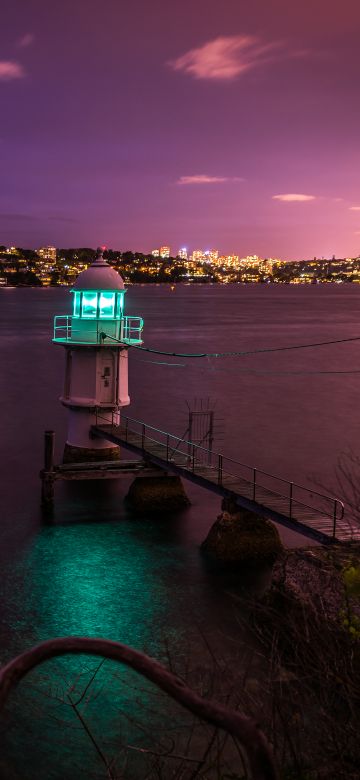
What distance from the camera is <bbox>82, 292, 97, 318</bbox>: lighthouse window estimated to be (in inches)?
1065

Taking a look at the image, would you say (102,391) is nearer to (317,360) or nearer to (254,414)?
(254,414)

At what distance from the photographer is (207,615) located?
17328 millimetres

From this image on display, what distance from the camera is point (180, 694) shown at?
3.25 m

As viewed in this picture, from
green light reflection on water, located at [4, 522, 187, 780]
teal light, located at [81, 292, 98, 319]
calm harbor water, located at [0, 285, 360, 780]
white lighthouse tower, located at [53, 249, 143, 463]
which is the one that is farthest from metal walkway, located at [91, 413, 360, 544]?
teal light, located at [81, 292, 98, 319]

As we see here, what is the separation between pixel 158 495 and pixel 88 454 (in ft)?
11.3

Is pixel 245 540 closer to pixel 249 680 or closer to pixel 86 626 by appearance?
pixel 86 626

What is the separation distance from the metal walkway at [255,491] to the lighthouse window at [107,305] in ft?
12.3

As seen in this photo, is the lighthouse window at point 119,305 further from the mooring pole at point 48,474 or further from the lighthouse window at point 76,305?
the mooring pole at point 48,474

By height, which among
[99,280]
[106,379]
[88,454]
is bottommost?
[88,454]

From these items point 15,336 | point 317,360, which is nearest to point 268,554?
point 317,360

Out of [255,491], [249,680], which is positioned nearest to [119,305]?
[255,491]

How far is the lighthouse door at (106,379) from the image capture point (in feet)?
86.5

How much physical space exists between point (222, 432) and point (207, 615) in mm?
21728

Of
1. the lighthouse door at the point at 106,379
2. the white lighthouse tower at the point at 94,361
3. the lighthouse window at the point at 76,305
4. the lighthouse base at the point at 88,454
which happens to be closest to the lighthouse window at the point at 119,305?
the white lighthouse tower at the point at 94,361
